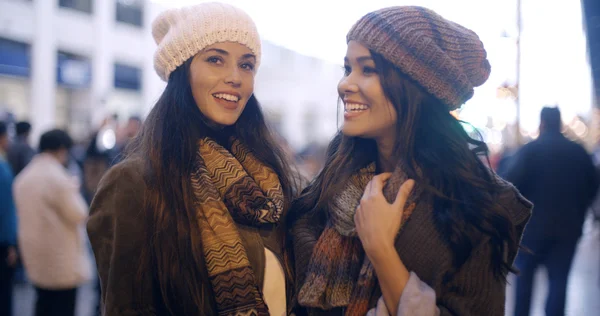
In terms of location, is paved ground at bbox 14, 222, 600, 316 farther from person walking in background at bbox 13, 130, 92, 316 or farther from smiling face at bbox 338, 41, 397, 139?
smiling face at bbox 338, 41, 397, 139

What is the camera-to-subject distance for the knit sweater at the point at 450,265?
1.91 metres

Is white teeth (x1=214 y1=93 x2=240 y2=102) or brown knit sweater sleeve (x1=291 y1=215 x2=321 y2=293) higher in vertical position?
white teeth (x1=214 y1=93 x2=240 y2=102)

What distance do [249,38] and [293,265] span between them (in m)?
1.04

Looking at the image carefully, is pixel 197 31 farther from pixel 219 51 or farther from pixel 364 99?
pixel 364 99

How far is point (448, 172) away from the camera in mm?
2086

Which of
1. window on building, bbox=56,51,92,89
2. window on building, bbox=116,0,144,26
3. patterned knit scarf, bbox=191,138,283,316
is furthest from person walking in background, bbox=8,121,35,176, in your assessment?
window on building, bbox=116,0,144,26

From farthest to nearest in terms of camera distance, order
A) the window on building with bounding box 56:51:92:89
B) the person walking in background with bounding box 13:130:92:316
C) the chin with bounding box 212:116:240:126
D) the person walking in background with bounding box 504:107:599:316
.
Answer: the window on building with bounding box 56:51:92:89 < the person walking in background with bounding box 504:107:599:316 < the person walking in background with bounding box 13:130:92:316 < the chin with bounding box 212:116:240:126

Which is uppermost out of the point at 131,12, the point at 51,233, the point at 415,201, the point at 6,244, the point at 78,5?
the point at 131,12

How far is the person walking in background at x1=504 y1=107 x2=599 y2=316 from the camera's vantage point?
5379 mm

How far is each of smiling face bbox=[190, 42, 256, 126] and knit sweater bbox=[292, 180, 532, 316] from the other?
92 cm

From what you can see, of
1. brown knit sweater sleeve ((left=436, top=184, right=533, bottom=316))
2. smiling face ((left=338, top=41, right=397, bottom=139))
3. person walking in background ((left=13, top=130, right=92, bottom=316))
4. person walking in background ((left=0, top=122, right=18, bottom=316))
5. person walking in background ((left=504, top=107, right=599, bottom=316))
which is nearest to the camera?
brown knit sweater sleeve ((left=436, top=184, right=533, bottom=316))

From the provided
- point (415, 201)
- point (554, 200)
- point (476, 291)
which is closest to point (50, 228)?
point (415, 201)

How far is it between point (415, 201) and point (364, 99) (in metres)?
0.45

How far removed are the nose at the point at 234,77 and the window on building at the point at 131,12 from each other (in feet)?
69.2
